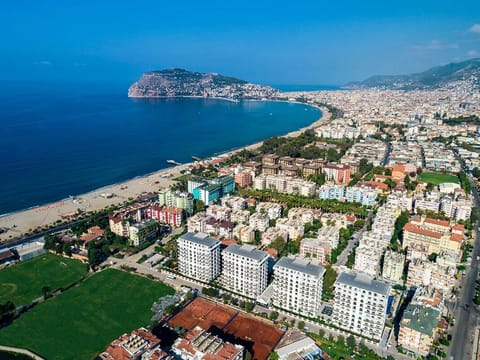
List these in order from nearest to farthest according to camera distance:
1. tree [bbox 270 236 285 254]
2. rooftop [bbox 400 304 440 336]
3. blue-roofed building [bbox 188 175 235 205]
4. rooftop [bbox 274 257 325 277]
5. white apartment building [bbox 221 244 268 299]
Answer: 1. rooftop [bbox 400 304 440 336]
2. rooftop [bbox 274 257 325 277]
3. white apartment building [bbox 221 244 268 299]
4. tree [bbox 270 236 285 254]
5. blue-roofed building [bbox 188 175 235 205]

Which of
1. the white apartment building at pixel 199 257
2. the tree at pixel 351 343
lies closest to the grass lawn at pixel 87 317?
the white apartment building at pixel 199 257

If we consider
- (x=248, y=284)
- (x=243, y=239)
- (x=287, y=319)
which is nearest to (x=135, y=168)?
(x=243, y=239)

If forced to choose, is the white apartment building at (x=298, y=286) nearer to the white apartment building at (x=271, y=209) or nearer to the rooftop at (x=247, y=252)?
the rooftop at (x=247, y=252)

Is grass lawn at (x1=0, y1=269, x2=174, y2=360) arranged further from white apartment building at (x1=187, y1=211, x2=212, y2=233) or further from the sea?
the sea

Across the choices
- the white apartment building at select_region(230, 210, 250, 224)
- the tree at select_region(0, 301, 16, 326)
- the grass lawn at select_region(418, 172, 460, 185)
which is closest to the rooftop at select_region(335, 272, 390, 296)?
the white apartment building at select_region(230, 210, 250, 224)

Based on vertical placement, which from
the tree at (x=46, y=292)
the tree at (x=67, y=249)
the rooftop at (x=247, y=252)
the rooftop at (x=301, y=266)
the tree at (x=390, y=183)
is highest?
the rooftop at (x=301, y=266)

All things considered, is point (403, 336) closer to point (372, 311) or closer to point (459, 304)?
point (372, 311)
